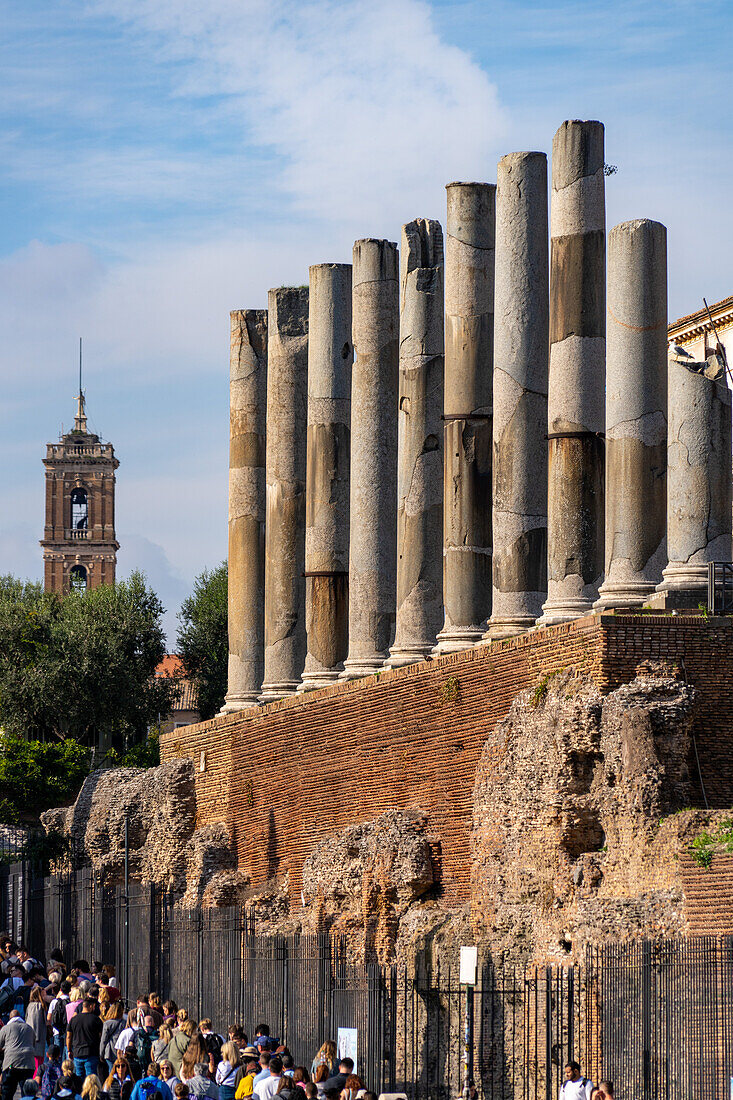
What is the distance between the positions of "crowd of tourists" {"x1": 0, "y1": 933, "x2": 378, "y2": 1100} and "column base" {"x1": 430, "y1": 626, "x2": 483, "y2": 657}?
5895mm

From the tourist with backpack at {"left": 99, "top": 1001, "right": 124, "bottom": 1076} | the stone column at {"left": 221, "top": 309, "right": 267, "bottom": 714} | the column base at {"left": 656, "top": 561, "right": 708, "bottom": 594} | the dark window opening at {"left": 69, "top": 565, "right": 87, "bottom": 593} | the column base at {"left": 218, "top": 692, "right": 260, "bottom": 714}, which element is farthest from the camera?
the dark window opening at {"left": 69, "top": 565, "right": 87, "bottom": 593}

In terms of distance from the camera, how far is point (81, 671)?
58531mm

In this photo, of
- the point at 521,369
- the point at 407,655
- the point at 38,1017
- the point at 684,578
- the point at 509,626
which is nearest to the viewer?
the point at 38,1017

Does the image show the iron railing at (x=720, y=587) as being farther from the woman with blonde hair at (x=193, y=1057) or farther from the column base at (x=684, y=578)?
the woman with blonde hair at (x=193, y=1057)

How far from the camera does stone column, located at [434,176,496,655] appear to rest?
24.9 m

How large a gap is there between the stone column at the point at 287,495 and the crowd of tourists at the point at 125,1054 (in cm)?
942

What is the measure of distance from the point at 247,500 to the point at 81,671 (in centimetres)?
2697

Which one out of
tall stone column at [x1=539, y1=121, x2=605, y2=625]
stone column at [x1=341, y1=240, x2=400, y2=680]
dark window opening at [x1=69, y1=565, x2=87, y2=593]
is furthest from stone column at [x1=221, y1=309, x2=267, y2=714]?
dark window opening at [x1=69, y1=565, x2=87, y2=593]

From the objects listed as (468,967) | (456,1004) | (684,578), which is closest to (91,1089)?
(468,967)

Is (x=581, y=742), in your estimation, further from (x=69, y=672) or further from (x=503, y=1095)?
(x=69, y=672)

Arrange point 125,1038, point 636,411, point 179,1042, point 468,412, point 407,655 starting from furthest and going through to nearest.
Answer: point 407,655 < point 468,412 < point 636,411 < point 125,1038 < point 179,1042

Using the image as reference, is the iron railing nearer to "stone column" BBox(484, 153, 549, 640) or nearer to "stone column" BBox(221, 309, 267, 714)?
"stone column" BBox(484, 153, 549, 640)

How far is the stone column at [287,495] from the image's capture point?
30.8m

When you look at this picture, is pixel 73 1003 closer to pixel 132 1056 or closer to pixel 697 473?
pixel 132 1056
